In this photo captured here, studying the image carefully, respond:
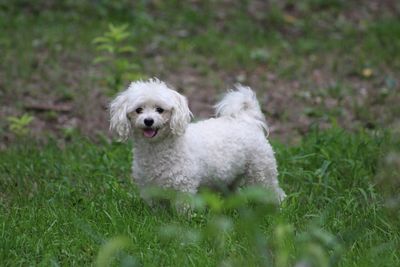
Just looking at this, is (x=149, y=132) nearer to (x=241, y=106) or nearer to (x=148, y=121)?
(x=148, y=121)

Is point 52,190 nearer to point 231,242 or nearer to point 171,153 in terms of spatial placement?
point 171,153

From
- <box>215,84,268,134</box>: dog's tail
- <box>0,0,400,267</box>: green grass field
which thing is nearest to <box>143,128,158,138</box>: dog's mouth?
<box>0,0,400,267</box>: green grass field

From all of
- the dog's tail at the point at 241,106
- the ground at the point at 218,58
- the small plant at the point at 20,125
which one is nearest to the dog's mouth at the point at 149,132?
the dog's tail at the point at 241,106

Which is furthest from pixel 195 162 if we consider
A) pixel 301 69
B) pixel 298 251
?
pixel 301 69

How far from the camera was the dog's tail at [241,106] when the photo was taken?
17.1ft

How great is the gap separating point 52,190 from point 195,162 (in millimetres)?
1167

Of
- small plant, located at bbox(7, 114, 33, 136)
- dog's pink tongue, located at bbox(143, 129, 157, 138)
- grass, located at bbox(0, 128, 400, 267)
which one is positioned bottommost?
grass, located at bbox(0, 128, 400, 267)

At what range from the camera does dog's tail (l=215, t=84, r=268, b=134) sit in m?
5.22

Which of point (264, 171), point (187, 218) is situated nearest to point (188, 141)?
point (187, 218)

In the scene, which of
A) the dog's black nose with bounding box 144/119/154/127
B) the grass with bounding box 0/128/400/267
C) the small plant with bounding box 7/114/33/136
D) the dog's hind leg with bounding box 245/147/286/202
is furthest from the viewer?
the small plant with bounding box 7/114/33/136

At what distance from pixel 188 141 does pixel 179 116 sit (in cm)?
31

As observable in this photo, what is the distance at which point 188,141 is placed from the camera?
15.7ft

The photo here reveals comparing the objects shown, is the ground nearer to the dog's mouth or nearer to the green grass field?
the green grass field

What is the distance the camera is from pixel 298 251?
12.1 feet
